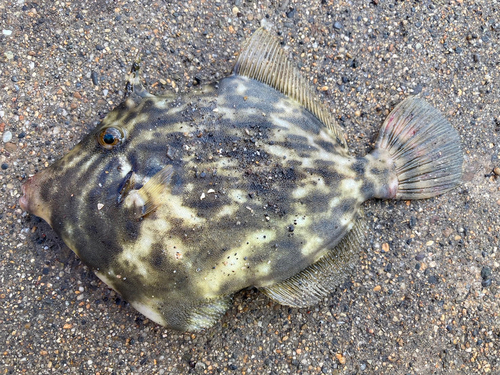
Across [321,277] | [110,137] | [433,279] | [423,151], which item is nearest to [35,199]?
[110,137]

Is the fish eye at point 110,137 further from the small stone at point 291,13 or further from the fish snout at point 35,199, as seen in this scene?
the small stone at point 291,13

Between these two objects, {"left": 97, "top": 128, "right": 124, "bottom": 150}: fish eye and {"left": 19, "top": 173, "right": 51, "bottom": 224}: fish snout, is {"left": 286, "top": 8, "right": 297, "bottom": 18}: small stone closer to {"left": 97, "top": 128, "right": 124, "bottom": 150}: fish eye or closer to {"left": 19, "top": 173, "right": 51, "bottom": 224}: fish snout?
{"left": 97, "top": 128, "right": 124, "bottom": 150}: fish eye

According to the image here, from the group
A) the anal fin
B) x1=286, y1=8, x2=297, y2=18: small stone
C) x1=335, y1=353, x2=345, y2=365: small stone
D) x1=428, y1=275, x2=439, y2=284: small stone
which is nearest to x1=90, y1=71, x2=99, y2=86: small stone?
x1=286, y1=8, x2=297, y2=18: small stone

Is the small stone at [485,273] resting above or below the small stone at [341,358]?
above

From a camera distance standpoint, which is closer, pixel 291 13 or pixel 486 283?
pixel 486 283

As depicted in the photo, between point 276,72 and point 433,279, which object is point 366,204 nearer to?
point 433,279

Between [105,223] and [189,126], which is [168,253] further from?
[189,126]

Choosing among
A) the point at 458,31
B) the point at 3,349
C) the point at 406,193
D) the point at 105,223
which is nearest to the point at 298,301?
the point at 406,193

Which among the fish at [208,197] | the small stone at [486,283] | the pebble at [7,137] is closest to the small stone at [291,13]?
the fish at [208,197]
